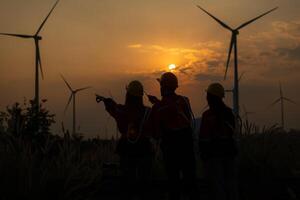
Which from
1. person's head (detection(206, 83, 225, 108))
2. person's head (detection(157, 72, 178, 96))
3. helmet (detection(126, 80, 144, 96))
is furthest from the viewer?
helmet (detection(126, 80, 144, 96))

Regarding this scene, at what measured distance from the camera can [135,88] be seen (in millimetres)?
11945

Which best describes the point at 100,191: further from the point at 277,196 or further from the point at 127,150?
the point at 277,196

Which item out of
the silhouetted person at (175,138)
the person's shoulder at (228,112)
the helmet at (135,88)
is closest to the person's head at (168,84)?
the silhouetted person at (175,138)

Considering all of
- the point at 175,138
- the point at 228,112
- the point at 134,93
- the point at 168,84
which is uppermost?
the point at 168,84

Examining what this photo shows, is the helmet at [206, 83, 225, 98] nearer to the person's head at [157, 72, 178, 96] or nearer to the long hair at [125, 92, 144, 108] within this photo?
the person's head at [157, 72, 178, 96]

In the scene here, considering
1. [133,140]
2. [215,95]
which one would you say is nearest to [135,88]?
[133,140]

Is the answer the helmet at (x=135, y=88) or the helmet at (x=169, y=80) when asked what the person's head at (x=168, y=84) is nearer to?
the helmet at (x=169, y=80)

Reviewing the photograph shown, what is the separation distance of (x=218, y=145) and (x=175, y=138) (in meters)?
0.76

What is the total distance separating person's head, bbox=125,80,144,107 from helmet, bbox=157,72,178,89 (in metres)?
0.43

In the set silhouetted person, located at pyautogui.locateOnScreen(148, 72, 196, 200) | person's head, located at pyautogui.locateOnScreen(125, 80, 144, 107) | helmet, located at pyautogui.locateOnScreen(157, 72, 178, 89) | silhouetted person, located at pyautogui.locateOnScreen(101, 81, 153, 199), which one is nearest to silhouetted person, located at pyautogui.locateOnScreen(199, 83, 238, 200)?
silhouetted person, located at pyautogui.locateOnScreen(148, 72, 196, 200)

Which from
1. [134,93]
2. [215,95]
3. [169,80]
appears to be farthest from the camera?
[134,93]

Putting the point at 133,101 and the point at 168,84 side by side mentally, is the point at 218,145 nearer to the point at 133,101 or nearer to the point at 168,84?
the point at 168,84

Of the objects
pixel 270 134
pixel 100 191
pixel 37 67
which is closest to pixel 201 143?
pixel 100 191

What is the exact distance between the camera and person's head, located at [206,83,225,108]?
1155cm
